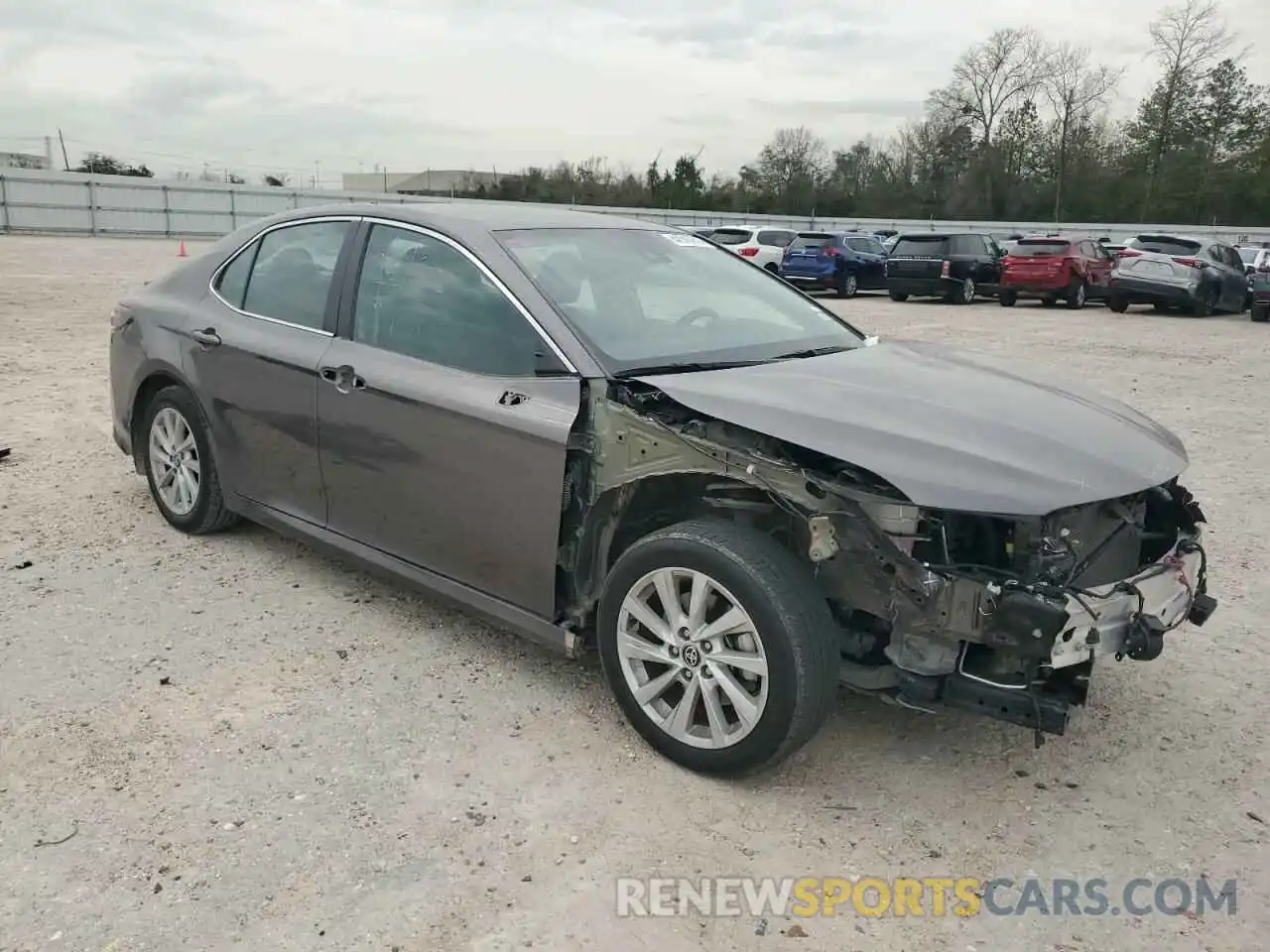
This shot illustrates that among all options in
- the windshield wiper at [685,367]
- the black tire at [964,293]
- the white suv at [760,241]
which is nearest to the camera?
the windshield wiper at [685,367]

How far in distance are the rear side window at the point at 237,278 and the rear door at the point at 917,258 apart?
1888 cm

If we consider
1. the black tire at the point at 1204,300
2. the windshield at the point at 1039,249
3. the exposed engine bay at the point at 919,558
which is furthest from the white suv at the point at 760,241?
the exposed engine bay at the point at 919,558

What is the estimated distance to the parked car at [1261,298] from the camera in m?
18.7

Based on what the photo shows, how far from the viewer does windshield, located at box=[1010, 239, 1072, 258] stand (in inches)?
835

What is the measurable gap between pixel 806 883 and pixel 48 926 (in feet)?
6.11

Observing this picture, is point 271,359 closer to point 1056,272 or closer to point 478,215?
point 478,215

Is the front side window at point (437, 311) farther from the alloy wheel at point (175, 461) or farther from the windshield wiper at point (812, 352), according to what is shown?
the alloy wheel at point (175, 461)

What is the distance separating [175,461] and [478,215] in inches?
85.1

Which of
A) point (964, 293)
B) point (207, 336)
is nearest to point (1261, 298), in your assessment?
point (964, 293)

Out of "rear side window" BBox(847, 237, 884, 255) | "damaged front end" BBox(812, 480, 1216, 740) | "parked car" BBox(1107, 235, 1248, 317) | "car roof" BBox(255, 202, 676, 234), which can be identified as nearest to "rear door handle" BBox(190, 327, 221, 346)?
"car roof" BBox(255, 202, 676, 234)

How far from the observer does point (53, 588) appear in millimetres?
4457

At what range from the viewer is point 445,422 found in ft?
11.9

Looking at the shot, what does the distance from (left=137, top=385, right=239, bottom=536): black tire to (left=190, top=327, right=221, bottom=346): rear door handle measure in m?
0.28

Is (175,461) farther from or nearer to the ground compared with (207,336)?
nearer to the ground
